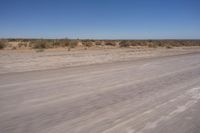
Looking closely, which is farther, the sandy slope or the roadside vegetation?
the roadside vegetation

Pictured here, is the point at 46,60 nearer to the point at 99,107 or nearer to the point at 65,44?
the point at 99,107

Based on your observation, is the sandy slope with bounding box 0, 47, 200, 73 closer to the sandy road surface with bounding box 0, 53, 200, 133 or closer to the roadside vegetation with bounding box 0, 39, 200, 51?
the sandy road surface with bounding box 0, 53, 200, 133

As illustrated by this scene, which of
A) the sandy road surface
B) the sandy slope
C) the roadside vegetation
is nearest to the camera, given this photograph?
the sandy road surface

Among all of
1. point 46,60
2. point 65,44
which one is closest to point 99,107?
point 46,60

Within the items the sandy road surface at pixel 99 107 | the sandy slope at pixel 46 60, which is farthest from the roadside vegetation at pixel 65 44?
the sandy road surface at pixel 99 107

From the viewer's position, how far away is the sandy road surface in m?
4.33

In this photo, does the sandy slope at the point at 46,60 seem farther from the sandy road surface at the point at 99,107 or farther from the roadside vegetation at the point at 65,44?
the roadside vegetation at the point at 65,44

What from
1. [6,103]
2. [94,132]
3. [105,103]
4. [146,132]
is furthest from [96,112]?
[6,103]

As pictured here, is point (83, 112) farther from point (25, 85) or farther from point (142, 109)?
point (25, 85)

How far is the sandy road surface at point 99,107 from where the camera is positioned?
4328 mm

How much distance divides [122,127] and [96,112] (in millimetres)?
1048

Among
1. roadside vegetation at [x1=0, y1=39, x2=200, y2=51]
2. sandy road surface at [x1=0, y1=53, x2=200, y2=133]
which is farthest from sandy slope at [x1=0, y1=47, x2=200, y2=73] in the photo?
roadside vegetation at [x1=0, y1=39, x2=200, y2=51]

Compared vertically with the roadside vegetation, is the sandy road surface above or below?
below

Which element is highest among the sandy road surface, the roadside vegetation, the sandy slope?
the roadside vegetation
